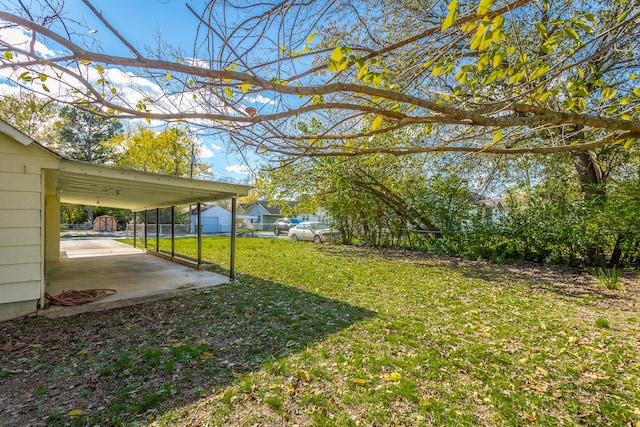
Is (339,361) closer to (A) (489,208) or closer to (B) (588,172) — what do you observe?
(A) (489,208)

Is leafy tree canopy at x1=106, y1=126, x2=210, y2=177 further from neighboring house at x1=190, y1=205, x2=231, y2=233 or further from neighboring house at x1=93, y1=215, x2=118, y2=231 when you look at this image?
neighboring house at x1=190, y1=205, x2=231, y2=233

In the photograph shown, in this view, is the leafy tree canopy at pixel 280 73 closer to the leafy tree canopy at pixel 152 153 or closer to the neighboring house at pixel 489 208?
the neighboring house at pixel 489 208

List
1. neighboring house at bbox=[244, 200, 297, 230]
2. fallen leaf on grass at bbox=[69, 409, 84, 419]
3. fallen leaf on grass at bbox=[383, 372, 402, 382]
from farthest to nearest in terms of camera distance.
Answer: neighboring house at bbox=[244, 200, 297, 230] → fallen leaf on grass at bbox=[383, 372, 402, 382] → fallen leaf on grass at bbox=[69, 409, 84, 419]

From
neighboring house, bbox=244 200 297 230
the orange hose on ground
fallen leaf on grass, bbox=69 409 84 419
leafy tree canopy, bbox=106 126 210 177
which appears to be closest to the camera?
fallen leaf on grass, bbox=69 409 84 419

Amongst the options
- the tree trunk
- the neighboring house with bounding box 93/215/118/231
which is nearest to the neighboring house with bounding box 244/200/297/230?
the neighboring house with bounding box 93/215/118/231

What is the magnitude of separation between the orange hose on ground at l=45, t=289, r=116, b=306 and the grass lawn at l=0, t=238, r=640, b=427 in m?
0.49

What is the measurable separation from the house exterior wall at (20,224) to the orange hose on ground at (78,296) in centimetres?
36

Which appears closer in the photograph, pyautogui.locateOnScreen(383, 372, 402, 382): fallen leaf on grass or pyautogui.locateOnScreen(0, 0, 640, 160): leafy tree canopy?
pyautogui.locateOnScreen(0, 0, 640, 160): leafy tree canopy

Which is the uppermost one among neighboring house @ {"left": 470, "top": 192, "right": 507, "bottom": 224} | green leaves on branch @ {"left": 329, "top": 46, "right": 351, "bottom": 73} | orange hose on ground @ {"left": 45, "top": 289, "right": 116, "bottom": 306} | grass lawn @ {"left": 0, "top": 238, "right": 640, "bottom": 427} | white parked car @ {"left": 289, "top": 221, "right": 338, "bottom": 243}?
green leaves on branch @ {"left": 329, "top": 46, "right": 351, "bottom": 73}

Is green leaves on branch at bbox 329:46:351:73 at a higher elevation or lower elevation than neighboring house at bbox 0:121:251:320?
higher

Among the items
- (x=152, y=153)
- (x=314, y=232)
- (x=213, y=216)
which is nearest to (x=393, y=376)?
(x=314, y=232)

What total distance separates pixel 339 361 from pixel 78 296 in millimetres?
4442

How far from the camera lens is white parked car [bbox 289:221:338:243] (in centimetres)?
1484

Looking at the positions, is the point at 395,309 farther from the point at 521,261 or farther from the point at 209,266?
the point at 521,261
